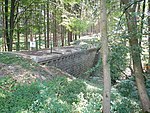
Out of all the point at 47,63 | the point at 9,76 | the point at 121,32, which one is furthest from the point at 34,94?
the point at 47,63

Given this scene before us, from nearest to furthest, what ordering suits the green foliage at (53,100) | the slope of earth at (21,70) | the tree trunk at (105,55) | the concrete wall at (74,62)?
the green foliage at (53,100), the tree trunk at (105,55), the slope of earth at (21,70), the concrete wall at (74,62)

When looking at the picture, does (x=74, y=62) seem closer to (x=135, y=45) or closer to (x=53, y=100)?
(x=135, y=45)

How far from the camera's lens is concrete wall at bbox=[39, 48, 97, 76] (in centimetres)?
1234

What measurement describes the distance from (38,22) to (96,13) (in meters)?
11.8

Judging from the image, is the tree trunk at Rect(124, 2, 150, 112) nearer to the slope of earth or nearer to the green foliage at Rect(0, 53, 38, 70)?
the slope of earth

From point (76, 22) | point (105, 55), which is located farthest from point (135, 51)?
point (76, 22)

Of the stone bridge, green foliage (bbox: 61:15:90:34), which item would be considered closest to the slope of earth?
the stone bridge

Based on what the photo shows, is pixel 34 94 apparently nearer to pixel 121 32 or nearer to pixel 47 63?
pixel 121 32

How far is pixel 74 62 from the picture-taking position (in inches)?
614

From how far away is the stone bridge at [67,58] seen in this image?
1129 centimetres

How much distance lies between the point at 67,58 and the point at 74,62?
1.70 m

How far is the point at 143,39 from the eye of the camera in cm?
738

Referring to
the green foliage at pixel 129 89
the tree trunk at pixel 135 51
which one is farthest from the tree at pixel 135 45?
the green foliage at pixel 129 89

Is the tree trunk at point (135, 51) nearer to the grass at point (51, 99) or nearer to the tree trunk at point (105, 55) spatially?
the grass at point (51, 99)
